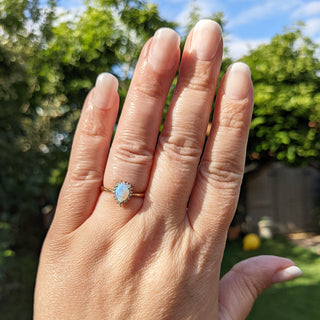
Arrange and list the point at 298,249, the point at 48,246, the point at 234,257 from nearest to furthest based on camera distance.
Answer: the point at 48,246
the point at 234,257
the point at 298,249

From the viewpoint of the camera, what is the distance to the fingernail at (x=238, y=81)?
1359 millimetres

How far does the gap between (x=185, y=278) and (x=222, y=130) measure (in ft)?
2.27

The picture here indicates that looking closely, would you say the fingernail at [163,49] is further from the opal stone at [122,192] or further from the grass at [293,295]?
the grass at [293,295]

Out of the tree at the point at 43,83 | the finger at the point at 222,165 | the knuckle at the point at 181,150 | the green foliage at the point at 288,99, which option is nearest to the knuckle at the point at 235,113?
the finger at the point at 222,165

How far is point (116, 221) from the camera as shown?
1.47 m

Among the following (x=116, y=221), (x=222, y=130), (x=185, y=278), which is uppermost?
(x=222, y=130)

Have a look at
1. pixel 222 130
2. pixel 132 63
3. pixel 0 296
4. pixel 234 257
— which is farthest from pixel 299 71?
pixel 0 296

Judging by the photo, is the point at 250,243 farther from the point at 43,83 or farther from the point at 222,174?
the point at 222,174

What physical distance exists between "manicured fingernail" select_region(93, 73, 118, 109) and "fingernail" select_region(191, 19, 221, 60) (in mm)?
379

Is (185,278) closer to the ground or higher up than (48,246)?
closer to the ground

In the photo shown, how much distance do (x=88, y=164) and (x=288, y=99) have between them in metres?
5.55

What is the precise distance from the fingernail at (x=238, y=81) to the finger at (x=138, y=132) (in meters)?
0.24

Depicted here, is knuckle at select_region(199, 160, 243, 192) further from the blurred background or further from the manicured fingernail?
the blurred background

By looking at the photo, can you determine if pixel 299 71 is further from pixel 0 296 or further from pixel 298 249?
pixel 0 296
